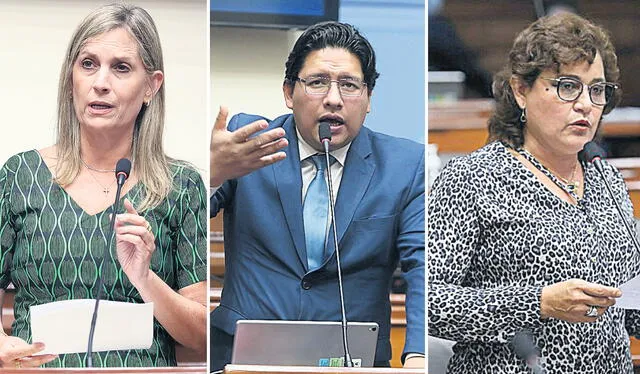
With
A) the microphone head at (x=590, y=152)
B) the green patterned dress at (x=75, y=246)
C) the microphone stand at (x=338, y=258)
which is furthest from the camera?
the microphone head at (x=590, y=152)

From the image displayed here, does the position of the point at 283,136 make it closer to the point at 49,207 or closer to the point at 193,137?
the point at 193,137

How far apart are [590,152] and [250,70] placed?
5.68 ft

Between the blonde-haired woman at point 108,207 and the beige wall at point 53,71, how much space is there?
6cm

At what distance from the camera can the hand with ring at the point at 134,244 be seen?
625cm

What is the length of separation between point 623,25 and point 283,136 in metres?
1.79

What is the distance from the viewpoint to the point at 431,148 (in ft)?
21.0

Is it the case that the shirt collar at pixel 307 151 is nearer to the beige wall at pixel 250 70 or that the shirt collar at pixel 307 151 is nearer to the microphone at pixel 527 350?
the beige wall at pixel 250 70

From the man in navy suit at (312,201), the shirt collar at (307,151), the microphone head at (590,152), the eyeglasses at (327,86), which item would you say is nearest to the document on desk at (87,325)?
the man in navy suit at (312,201)

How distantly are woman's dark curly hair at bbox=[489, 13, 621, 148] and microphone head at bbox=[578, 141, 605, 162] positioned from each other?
0.17 m

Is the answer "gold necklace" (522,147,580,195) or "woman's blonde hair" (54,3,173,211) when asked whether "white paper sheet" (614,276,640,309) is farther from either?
"woman's blonde hair" (54,3,173,211)

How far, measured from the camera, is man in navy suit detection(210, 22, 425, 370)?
6305mm

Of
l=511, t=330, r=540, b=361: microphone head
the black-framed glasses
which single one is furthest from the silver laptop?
the black-framed glasses

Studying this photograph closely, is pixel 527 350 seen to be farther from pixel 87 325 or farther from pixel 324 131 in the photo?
pixel 87 325

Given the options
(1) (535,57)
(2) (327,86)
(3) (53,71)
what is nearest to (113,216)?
(3) (53,71)
